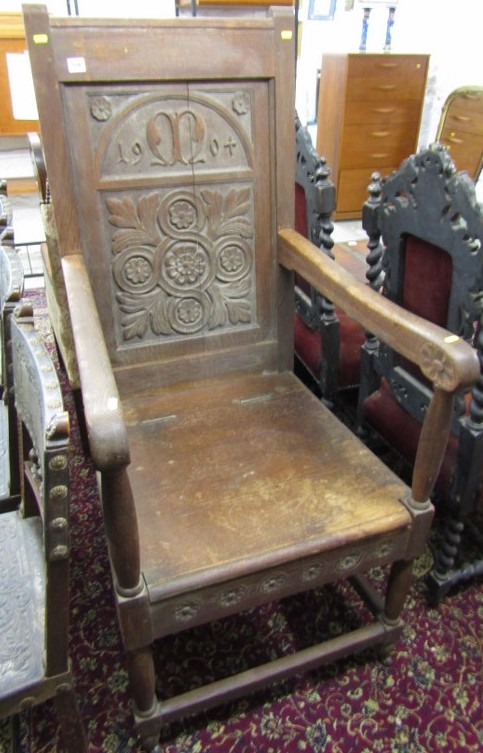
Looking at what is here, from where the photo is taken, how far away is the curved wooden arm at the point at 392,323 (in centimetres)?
86

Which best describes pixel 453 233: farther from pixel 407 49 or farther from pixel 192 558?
pixel 407 49

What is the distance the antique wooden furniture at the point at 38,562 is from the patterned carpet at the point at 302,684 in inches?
11.4

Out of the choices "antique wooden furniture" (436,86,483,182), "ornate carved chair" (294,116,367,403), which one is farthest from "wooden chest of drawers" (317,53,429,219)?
"ornate carved chair" (294,116,367,403)

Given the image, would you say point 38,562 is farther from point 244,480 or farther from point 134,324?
point 134,324

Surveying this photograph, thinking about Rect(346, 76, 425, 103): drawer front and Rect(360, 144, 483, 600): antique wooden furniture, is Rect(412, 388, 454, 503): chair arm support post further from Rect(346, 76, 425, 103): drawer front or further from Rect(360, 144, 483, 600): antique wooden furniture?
Rect(346, 76, 425, 103): drawer front

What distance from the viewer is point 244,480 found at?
108cm

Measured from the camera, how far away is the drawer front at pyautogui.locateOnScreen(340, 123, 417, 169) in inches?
158

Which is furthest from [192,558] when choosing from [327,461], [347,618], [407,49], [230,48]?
[407,49]

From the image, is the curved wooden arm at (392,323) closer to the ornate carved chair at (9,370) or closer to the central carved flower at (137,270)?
the central carved flower at (137,270)

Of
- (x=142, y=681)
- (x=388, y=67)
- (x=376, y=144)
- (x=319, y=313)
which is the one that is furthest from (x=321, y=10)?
(x=142, y=681)

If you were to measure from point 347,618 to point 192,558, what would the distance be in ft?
1.97

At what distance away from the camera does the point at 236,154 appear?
1.25m

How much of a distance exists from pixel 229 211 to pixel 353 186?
3205 millimetres

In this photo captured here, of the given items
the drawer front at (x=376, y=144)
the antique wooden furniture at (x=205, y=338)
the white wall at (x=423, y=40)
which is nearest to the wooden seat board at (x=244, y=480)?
the antique wooden furniture at (x=205, y=338)
